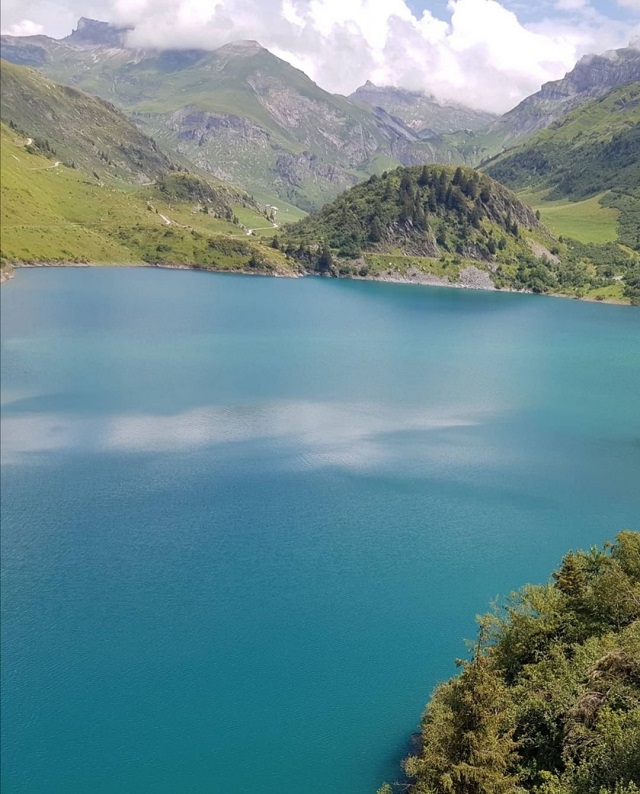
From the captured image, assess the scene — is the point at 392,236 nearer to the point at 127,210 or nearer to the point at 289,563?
the point at 127,210

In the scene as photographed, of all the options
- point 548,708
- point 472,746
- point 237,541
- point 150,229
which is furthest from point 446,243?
point 472,746

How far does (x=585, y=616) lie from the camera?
895 inches

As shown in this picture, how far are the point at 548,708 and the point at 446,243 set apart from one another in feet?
484

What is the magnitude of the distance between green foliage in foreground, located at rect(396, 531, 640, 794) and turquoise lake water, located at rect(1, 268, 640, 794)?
4.57 meters

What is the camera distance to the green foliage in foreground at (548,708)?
52.7 ft

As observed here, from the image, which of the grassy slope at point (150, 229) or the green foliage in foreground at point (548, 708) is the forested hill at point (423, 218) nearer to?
the grassy slope at point (150, 229)

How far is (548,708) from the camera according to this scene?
60.8ft

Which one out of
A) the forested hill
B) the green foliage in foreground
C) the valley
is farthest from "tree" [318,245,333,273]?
the green foliage in foreground

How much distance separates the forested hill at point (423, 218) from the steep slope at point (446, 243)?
24 cm

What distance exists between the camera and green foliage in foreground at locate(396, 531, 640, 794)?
16.1 metres

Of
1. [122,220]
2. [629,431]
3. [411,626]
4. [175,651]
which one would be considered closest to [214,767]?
[175,651]

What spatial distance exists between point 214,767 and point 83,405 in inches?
525

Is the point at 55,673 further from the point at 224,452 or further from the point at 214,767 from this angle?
the point at 224,452

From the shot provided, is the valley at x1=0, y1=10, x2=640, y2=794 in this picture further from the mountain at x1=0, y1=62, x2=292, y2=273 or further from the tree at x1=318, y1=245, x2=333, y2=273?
the tree at x1=318, y1=245, x2=333, y2=273
